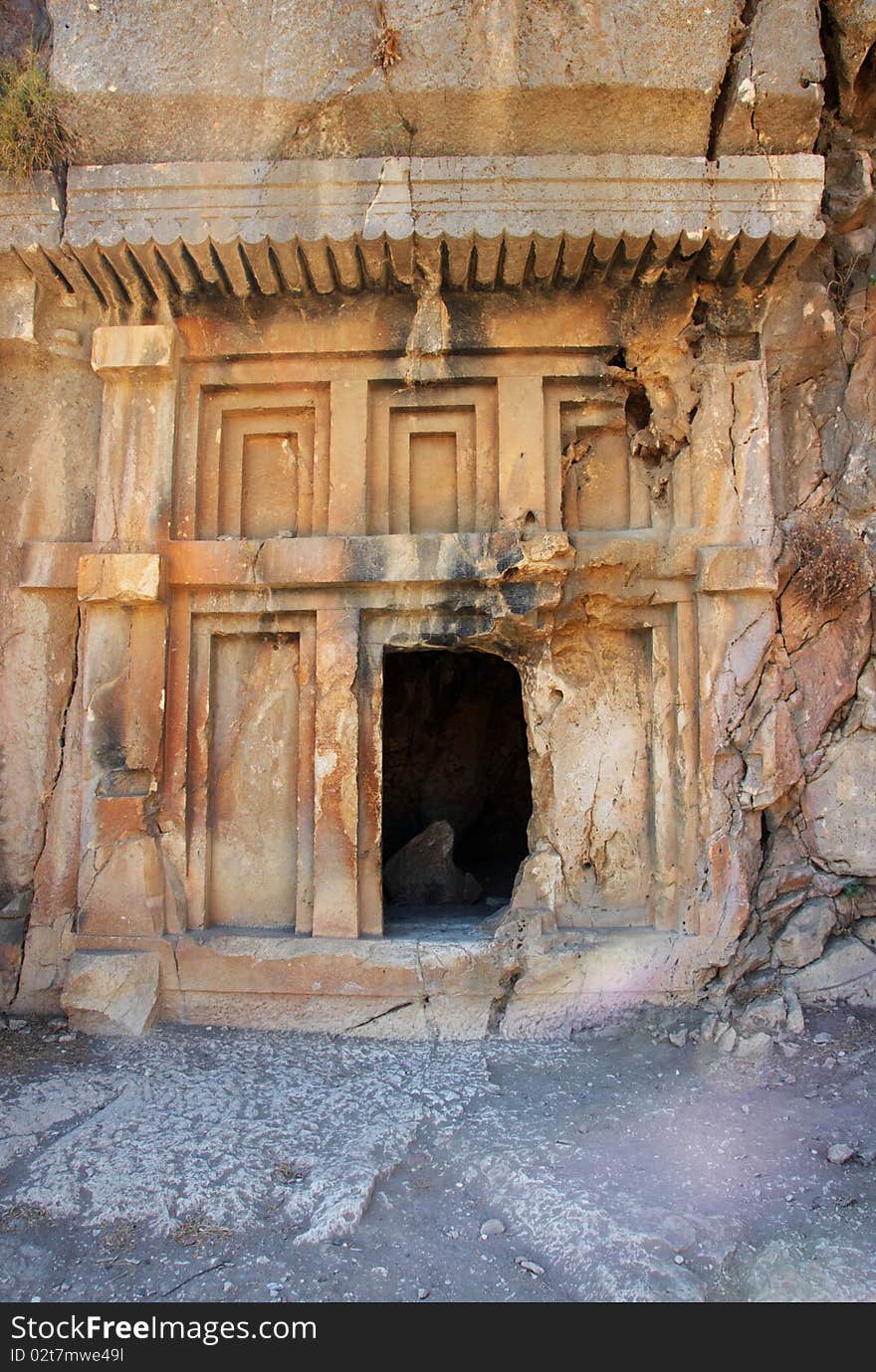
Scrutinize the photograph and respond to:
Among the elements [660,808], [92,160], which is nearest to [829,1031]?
[660,808]

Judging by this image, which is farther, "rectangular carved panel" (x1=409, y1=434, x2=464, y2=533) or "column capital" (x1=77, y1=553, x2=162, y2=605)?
"rectangular carved panel" (x1=409, y1=434, x2=464, y2=533)

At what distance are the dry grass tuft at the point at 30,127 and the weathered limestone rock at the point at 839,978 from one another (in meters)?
5.60

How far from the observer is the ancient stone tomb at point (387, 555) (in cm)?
426

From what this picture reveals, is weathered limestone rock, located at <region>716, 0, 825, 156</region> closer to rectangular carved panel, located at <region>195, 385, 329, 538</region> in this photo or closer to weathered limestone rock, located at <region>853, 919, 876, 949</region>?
rectangular carved panel, located at <region>195, 385, 329, 538</region>

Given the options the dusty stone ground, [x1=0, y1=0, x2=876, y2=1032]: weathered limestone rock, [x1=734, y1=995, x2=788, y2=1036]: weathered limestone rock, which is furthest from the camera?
[x1=0, y1=0, x2=876, y2=1032]: weathered limestone rock

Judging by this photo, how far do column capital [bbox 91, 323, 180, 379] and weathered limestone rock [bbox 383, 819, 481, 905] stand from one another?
12.1ft

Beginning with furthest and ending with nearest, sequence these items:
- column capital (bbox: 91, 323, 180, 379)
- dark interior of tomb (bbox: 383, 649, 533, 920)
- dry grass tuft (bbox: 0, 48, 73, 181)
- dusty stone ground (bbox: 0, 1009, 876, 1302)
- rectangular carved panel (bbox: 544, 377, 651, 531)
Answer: dark interior of tomb (bbox: 383, 649, 533, 920), rectangular carved panel (bbox: 544, 377, 651, 531), column capital (bbox: 91, 323, 180, 379), dry grass tuft (bbox: 0, 48, 73, 181), dusty stone ground (bbox: 0, 1009, 876, 1302)

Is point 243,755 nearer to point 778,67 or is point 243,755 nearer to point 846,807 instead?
point 846,807

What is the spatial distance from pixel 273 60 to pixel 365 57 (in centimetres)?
46

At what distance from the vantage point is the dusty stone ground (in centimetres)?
270

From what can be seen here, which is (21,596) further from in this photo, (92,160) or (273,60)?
(273,60)

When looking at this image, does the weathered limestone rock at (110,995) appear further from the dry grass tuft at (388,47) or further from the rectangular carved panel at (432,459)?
the dry grass tuft at (388,47)

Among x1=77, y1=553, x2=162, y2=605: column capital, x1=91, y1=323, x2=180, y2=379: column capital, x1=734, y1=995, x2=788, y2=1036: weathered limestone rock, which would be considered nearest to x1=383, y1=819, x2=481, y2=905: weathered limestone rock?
x1=734, y1=995, x2=788, y2=1036: weathered limestone rock

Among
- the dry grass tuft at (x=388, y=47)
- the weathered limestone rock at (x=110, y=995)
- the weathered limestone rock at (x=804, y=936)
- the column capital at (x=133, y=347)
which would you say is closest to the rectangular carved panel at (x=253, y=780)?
the weathered limestone rock at (x=110, y=995)
